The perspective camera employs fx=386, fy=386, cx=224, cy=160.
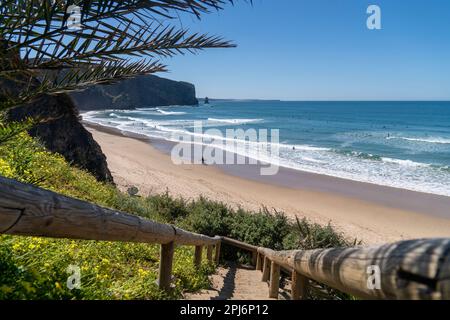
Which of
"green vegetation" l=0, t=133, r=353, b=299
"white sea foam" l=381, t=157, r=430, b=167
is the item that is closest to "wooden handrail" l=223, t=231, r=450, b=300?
"green vegetation" l=0, t=133, r=353, b=299

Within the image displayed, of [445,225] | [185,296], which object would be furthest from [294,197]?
[185,296]

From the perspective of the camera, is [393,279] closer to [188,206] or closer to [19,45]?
[19,45]

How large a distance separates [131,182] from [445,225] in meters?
14.2

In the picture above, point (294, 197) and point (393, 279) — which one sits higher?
point (393, 279)

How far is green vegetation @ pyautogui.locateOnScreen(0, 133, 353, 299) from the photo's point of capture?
8.36 ft

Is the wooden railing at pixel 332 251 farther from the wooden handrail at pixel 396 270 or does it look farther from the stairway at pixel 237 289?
the stairway at pixel 237 289

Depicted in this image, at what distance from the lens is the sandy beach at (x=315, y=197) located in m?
15.1

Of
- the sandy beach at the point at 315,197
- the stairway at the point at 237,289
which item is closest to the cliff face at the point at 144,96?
the sandy beach at the point at 315,197

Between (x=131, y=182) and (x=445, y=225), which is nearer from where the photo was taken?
(x=445, y=225)

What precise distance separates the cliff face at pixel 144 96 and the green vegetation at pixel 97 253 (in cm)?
9443

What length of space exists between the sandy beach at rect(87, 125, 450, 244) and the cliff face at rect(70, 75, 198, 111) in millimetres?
80928

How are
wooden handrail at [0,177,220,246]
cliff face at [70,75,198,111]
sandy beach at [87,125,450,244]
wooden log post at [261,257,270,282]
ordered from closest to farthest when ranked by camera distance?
wooden handrail at [0,177,220,246], wooden log post at [261,257,270,282], sandy beach at [87,125,450,244], cliff face at [70,75,198,111]

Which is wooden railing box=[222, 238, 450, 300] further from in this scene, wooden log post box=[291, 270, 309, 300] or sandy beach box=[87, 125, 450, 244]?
sandy beach box=[87, 125, 450, 244]

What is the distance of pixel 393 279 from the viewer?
111 cm
